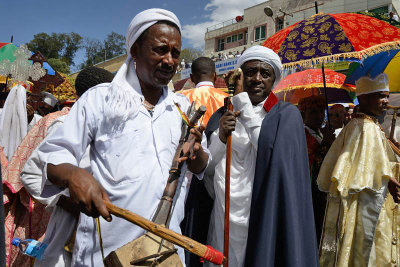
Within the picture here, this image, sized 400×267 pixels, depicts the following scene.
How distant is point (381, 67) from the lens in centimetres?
459

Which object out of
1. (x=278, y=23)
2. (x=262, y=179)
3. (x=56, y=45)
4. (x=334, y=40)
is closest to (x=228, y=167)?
(x=262, y=179)

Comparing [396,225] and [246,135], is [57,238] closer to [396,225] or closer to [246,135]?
[246,135]

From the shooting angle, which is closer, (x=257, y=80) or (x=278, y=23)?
(x=257, y=80)

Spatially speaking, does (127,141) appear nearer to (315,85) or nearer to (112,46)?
(315,85)

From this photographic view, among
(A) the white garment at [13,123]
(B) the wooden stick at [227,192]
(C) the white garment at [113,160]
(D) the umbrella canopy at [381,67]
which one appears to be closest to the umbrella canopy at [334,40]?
(D) the umbrella canopy at [381,67]

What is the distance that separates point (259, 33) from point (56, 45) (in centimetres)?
3355

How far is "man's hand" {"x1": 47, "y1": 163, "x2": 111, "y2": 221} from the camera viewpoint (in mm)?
1266

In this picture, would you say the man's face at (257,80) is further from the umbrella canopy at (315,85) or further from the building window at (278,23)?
the building window at (278,23)

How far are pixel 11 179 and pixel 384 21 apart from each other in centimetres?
447

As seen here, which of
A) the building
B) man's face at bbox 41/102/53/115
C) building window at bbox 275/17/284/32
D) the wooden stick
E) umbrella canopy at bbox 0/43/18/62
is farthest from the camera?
building window at bbox 275/17/284/32

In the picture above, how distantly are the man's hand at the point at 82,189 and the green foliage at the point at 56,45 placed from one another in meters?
50.5

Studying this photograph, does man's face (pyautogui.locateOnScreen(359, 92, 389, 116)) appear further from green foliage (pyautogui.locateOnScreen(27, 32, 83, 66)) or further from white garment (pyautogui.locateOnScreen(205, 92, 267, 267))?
green foliage (pyautogui.locateOnScreen(27, 32, 83, 66))

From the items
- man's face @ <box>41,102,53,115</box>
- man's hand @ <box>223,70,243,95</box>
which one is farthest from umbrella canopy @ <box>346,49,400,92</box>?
man's face @ <box>41,102,53,115</box>

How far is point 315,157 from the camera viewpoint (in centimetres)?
409
